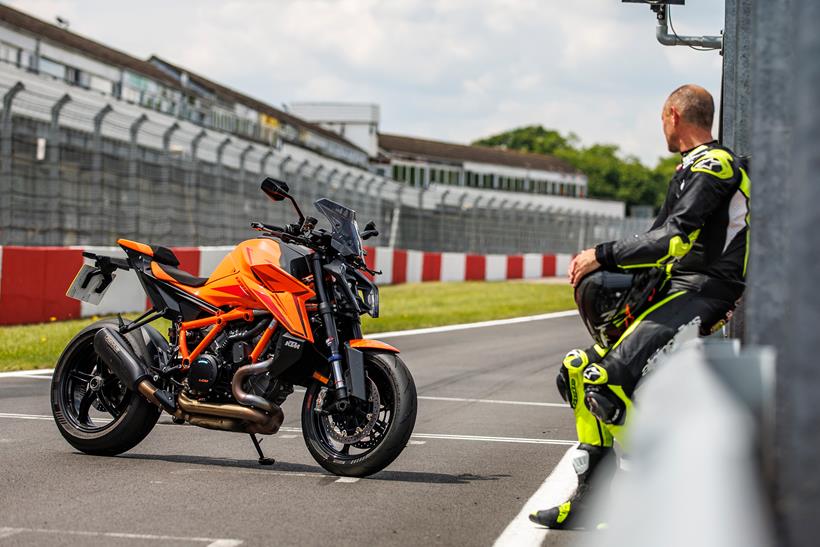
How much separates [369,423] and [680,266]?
6.29ft

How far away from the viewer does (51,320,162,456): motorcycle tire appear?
671 cm

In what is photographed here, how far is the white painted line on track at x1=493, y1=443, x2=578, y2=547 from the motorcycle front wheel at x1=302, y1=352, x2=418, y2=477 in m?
0.74

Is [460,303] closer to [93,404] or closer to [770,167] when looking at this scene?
[93,404]

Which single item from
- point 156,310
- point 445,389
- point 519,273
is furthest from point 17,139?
A: point 519,273

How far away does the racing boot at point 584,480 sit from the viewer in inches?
192

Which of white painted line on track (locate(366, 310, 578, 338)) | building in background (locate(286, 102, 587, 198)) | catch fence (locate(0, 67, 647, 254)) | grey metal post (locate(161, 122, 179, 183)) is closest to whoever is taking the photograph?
white painted line on track (locate(366, 310, 578, 338))

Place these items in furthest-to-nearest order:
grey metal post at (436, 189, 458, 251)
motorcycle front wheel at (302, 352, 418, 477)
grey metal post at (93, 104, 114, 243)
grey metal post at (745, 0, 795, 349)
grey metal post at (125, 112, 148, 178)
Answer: grey metal post at (436, 189, 458, 251) < grey metal post at (125, 112, 148, 178) < grey metal post at (93, 104, 114, 243) < motorcycle front wheel at (302, 352, 418, 477) < grey metal post at (745, 0, 795, 349)

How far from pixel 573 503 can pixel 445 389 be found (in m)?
5.73

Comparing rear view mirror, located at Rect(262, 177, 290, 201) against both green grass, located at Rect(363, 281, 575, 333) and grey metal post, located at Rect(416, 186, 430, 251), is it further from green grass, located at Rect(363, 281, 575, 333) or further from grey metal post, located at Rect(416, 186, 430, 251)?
grey metal post, located at Rect(416, 186, 430, 251)

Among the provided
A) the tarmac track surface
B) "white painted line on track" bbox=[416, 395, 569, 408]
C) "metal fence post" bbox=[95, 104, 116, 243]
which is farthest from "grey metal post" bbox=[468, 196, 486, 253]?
the tarmac track surface

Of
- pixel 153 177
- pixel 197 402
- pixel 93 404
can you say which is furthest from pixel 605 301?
pixel 153 177

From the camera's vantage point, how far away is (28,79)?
39.6 meters

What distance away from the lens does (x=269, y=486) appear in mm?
5910

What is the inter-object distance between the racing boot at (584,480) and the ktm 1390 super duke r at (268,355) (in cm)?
119
